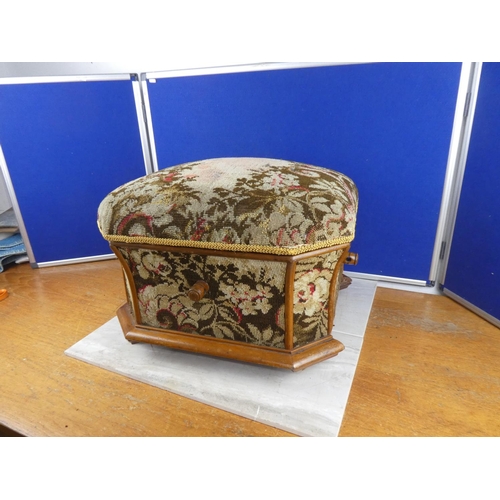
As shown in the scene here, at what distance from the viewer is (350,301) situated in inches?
38.3

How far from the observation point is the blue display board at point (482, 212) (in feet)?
2.62

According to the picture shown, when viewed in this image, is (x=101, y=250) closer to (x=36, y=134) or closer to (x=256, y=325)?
(x=36, y=134)

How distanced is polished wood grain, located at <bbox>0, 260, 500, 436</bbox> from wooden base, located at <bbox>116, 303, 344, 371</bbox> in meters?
0.09

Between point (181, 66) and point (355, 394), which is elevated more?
point (181, 66)

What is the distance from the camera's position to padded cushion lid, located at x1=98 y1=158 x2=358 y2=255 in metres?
0.59

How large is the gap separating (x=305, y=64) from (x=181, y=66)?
388mm

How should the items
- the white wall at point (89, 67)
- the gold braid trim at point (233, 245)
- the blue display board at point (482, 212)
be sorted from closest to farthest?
the gold braid trim at point (233, 245)
the blue display board at point (482, 212)
the white wall at point (89, 67)

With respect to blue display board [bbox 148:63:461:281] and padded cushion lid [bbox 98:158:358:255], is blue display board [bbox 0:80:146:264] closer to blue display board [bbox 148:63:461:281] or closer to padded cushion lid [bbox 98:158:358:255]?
blue display board [bbox 148:63:461:281]

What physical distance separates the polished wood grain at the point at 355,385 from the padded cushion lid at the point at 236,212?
30 cm

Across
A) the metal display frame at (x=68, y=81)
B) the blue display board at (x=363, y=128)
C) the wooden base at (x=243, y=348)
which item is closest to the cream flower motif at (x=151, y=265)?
the wooden base at (x=243, y=348)

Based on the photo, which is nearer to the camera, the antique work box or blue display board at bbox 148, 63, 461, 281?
the antique work box

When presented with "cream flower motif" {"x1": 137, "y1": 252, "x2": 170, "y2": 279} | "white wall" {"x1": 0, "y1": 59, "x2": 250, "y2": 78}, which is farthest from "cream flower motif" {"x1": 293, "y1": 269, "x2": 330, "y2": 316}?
"white wall" {"x1": 0, "y1": 59, "x2": 250, "y2": 78}

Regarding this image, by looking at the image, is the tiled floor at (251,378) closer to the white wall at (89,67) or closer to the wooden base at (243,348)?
the wooden base at (243,348)

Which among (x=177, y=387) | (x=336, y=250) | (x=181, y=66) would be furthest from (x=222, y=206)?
(x=181, y=66)
